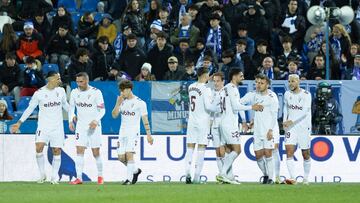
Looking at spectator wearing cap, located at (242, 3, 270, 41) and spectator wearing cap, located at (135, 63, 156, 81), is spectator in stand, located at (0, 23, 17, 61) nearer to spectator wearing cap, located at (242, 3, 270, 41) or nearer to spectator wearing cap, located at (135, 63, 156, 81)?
spectator wearing cap, located at (135, 63, 156, 81)

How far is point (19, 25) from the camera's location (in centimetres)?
3616

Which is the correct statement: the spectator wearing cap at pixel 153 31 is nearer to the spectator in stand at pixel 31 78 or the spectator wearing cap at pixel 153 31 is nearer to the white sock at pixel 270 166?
the spectator in stand at pixel 31 78

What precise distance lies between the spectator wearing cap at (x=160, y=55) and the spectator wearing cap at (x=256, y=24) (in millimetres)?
2612

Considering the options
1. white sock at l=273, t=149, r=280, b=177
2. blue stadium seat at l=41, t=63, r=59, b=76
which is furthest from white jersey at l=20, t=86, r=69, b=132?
blue stadium seat at l=41, t=63, r=59, b=76

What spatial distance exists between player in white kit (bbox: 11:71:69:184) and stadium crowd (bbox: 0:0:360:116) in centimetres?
441

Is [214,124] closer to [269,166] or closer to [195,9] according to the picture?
[269,166]

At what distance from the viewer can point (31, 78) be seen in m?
32.3

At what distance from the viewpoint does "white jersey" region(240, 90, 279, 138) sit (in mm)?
26609

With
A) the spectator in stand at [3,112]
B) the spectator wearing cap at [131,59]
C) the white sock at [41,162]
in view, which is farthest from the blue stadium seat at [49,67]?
the white sock at [41,162]

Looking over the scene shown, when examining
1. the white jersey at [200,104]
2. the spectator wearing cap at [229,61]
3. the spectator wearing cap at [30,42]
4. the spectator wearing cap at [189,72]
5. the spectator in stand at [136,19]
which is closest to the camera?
the white jersey at [200,104]

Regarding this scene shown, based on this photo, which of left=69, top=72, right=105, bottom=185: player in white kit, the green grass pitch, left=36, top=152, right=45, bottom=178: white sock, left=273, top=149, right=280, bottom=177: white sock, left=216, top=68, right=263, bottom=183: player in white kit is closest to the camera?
the green grass pitch

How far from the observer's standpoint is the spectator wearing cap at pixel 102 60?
3284 cm

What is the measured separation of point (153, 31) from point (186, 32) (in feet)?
2.98

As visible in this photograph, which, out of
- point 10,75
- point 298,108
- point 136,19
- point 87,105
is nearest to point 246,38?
point 136,19
